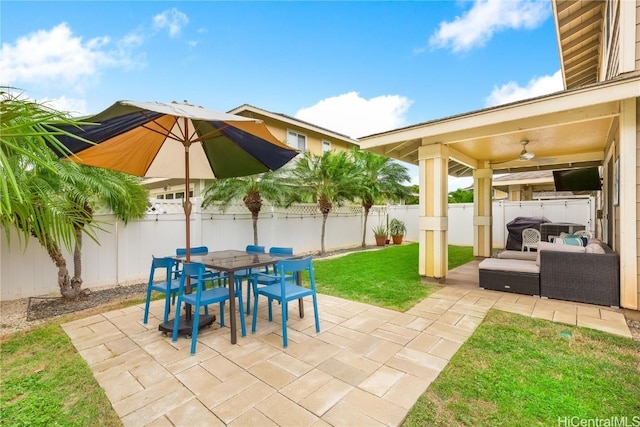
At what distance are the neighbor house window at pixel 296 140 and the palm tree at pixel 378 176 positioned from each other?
305cm

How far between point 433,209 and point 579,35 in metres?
6.54

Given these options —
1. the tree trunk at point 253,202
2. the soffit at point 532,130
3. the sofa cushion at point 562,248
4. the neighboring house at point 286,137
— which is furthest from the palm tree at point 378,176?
the sofa cushion at point 562,248

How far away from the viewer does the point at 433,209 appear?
243 inches

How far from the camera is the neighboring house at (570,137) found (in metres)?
4.26

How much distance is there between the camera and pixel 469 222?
13.0 metres

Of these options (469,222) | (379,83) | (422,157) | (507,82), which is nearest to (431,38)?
(379,83)

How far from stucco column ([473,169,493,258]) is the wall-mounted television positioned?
261 centimetres

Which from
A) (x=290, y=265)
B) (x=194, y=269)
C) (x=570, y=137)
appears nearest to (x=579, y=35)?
(x=570, y=137)

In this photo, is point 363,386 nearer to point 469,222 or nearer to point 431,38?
point 469,222

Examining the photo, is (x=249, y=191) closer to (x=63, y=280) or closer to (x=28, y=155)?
(x=63, y=280)

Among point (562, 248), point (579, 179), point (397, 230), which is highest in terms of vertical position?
point (579, 179)

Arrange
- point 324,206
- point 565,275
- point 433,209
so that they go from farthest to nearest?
point 324,206
point 433,209
point 565,275

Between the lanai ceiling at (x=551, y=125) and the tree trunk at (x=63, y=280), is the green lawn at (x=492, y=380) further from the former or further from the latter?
the lanai ceiling at (x=551, y=125)

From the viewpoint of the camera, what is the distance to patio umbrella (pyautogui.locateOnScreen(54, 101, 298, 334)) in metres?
3.12
